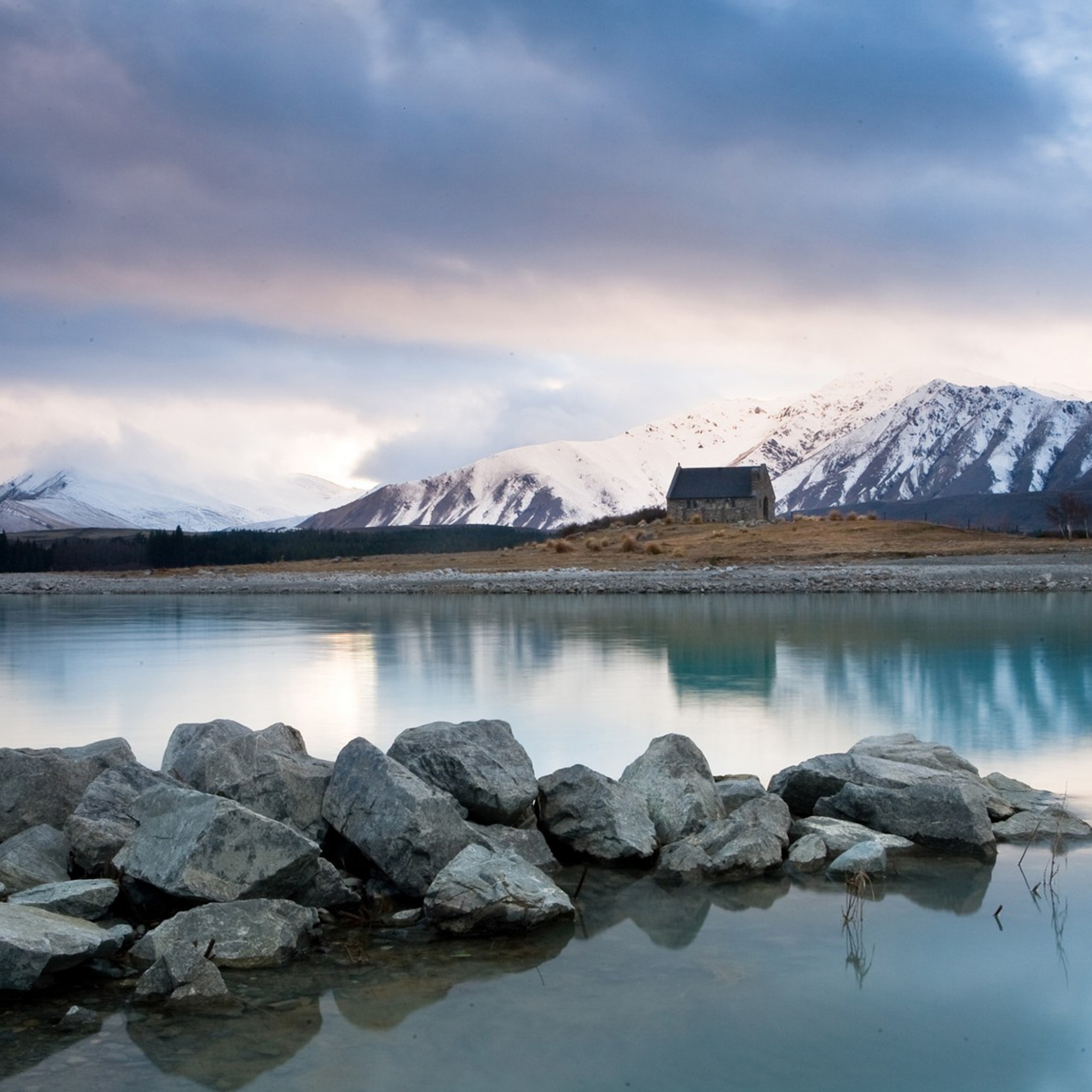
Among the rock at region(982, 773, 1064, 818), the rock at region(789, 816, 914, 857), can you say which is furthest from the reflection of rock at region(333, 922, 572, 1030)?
the rock at region(982, 773, 1064, 818)

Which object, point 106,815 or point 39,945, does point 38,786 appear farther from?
point 39,945

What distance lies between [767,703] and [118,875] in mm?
11859

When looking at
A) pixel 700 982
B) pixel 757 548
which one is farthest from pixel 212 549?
pixel 700 982

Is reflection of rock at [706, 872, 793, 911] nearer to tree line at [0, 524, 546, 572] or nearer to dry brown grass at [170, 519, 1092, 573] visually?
dry brown grass at [170, 519, 1092, 573]

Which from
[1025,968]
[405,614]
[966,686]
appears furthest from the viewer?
[405,614]

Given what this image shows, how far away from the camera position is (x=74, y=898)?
24.2ft

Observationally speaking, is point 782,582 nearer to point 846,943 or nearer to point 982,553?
point 982,553

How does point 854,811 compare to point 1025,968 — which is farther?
point 854,811

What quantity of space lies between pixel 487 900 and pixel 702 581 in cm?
4655

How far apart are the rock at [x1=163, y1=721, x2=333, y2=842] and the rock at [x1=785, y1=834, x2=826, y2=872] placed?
3.51m

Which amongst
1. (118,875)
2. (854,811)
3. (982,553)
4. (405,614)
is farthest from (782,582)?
(118,875)

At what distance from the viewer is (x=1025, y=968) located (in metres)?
6.88

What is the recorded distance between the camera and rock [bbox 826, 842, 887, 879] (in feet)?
28.1

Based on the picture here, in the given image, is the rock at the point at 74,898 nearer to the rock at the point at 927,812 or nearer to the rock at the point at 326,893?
the rock at the point at 326,893
